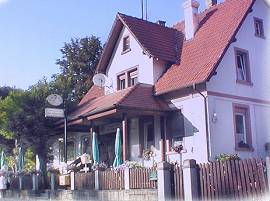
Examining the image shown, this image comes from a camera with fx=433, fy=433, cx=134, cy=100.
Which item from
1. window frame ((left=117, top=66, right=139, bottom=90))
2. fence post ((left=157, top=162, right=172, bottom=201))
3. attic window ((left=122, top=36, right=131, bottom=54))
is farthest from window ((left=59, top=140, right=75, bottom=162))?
fence post ((left=157, top=162, right=172, bottom=201))

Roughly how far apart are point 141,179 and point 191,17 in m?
11.1

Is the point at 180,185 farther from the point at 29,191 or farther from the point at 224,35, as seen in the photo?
the point at 29,191

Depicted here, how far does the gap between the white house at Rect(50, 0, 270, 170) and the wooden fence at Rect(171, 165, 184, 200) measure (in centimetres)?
516

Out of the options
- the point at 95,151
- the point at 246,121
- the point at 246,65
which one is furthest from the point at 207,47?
the point at 95,151

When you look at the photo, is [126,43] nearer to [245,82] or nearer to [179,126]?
[179,126]

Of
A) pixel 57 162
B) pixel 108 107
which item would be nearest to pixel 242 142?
pixel 108 107

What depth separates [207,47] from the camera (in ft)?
70.2

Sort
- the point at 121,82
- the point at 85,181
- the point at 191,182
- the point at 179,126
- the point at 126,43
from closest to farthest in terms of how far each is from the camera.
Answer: the point at 191,182, the point at 85,181, the point at 179,126, the point at 126,43, the point at 121,82

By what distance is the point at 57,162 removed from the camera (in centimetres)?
3036

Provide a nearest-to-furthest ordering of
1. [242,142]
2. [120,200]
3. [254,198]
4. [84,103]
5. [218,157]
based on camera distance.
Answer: [254,198], [120,200], [218,157], [242,142], [84,103]

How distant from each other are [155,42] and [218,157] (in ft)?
25.9

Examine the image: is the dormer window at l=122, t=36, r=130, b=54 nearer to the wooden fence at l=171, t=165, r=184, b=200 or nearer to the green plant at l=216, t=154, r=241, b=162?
the green plant at l=216, t=154, r=241, b=162

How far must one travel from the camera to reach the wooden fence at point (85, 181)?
1816cm

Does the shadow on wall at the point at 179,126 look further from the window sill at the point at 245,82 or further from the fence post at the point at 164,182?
the fence post at the point at 164,182
